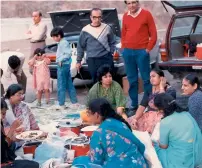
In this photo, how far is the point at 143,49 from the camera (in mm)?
8531

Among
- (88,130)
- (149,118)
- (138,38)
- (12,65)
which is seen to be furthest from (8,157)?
(12,65)

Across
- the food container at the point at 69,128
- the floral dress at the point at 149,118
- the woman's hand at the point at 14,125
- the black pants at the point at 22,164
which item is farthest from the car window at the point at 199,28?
the black pants at the point at 22,164

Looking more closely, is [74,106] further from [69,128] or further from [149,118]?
[69,128]

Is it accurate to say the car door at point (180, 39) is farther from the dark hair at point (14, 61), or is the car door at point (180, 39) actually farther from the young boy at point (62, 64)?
the dark hair at point (14, 61)

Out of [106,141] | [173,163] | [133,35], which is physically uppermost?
[133,35]

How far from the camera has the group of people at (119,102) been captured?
5.28 meters

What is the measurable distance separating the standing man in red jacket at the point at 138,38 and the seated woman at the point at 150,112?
1.18 m

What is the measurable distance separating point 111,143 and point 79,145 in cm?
104

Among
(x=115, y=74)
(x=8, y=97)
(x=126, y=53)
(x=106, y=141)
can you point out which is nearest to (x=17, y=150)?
(x=8, y=97)

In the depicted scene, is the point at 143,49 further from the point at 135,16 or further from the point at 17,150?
the point at 17,150

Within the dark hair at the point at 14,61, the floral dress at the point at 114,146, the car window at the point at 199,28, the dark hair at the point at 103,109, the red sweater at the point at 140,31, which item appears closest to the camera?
the floral dress at the point at 114,146

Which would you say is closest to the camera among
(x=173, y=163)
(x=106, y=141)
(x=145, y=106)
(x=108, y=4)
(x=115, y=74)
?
(x=106, y=141)

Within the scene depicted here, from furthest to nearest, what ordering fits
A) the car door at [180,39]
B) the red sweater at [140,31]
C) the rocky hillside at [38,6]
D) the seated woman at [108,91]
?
1. the rocky hillside at [38,6]
2. the car door at [180,39]
3. the red sweater at [140,31]
4. the seated woman at [108,91]

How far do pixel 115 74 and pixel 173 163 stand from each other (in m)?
4.36
